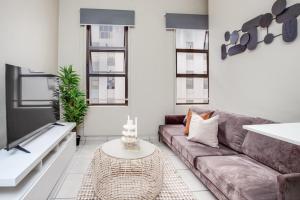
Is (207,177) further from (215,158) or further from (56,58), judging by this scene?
(56,58)

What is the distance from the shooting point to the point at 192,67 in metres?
4.75

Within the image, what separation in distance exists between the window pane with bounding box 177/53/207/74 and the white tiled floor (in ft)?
6.49

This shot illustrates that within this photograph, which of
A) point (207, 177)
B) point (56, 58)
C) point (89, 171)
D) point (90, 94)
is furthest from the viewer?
point (90, 94)

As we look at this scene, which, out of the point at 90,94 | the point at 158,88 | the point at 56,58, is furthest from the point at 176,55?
the point at 56,58

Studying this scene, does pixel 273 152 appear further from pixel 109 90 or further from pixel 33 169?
pixel 109 90

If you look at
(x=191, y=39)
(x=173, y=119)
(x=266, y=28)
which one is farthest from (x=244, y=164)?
(x=191, y=39)

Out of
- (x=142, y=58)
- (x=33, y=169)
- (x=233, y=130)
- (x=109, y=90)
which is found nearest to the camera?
(x=33, y=169)

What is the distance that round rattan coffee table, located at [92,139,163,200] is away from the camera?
2094mm

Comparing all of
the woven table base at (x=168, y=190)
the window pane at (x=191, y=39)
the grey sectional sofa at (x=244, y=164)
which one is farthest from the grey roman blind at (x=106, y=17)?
the woven table base at (x=168, y=190)

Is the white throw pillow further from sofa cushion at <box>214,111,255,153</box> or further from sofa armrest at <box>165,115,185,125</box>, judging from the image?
sofa armrest at <box>165,115,185,125</box>

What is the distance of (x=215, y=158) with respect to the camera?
229 centimetres

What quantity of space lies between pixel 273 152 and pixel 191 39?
11.0ft

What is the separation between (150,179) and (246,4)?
2.93 meters

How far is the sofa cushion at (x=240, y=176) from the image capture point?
5.06ft
